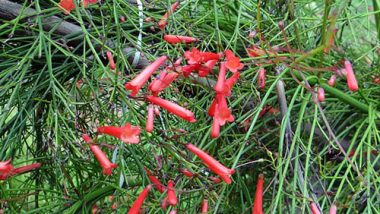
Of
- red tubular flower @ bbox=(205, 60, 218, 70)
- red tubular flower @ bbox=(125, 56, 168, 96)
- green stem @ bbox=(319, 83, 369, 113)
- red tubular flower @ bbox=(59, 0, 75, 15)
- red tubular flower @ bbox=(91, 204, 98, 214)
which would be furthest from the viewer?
red tubular flower @ bbox=(91, 204, 98, 214)

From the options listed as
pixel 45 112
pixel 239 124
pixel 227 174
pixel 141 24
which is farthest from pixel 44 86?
pixel 227 174

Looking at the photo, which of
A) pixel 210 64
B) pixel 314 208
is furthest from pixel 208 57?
pixel 314 208

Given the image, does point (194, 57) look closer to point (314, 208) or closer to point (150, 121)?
point (150, 121)

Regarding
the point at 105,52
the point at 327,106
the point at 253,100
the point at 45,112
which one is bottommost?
the point at 327,106

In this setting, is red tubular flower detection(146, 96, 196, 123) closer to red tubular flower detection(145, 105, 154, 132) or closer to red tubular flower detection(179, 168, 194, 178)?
red tubular flower detection(145, 105, 154, 132)

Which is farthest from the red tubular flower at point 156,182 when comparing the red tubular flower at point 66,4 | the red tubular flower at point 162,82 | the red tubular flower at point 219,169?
the red tubular flower at point 66,4

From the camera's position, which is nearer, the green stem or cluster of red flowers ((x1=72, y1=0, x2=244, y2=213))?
cluster of red flowers ((x1=72, y1=0, x2=244, y2=213))

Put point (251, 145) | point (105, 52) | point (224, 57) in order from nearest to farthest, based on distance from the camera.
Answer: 1. point (224, 57)
2. point (251, 145)
3. point (105, 52)

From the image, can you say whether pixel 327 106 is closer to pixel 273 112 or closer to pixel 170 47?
pixel 273 112

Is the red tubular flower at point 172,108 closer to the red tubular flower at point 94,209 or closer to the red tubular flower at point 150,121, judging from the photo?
the red tubular flower at point 150,121

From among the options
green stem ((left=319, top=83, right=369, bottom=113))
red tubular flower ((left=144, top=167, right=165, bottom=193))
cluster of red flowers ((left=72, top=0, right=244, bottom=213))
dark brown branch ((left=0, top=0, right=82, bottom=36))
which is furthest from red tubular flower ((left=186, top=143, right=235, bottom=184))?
dark brown branch ((left=0, top=0, right=82, bottom=36))

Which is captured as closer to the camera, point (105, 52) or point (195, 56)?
point (195, 56)
